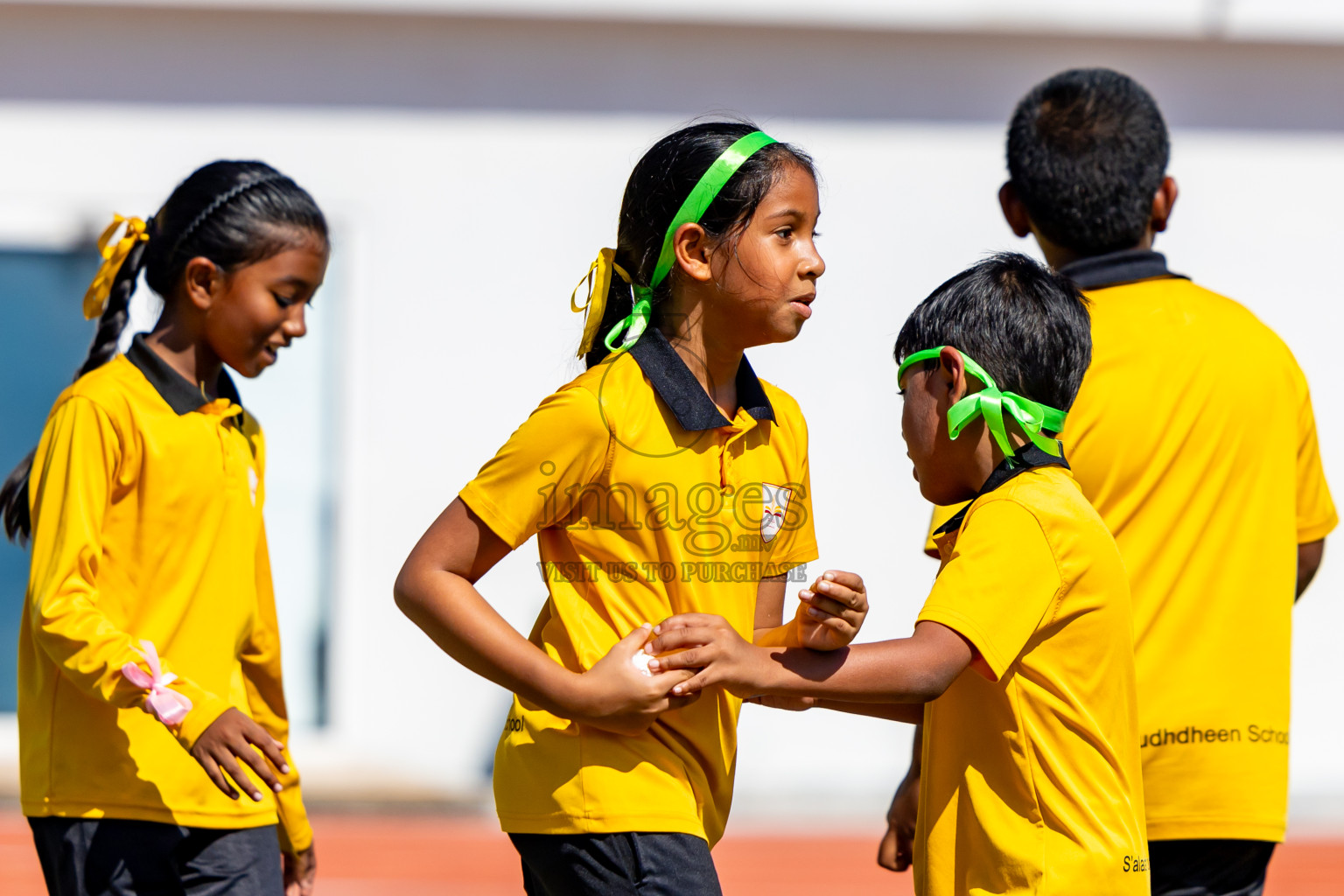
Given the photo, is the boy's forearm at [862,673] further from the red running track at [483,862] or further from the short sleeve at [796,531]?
the red running track at [483,862]

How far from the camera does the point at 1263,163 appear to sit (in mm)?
5594

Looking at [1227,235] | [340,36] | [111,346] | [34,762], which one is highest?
[340,36]

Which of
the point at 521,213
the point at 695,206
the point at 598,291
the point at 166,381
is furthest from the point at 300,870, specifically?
the point at 521,213

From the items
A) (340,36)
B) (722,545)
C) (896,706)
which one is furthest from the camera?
(340,36)

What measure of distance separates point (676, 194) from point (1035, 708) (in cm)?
93

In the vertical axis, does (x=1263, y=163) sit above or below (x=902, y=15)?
below

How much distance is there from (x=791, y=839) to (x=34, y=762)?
11.2 ft

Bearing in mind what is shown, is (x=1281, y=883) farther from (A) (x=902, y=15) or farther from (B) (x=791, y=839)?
(A) (x=902, y=15)

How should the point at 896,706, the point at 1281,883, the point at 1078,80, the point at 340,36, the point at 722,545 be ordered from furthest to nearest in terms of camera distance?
the point at 340,36 → the point at 1281,883 → the point at 1078,80 → the point at 896,706 → the point at 722,545

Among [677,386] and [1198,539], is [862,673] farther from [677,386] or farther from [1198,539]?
[1198,539]

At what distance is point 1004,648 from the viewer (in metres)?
1.89

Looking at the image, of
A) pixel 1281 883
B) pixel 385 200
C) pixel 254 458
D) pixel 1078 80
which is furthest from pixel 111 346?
pixel 1281 883

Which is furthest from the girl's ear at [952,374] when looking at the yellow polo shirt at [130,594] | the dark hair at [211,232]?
the dark hair at [211,232]

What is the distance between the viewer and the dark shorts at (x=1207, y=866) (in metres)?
2.46
